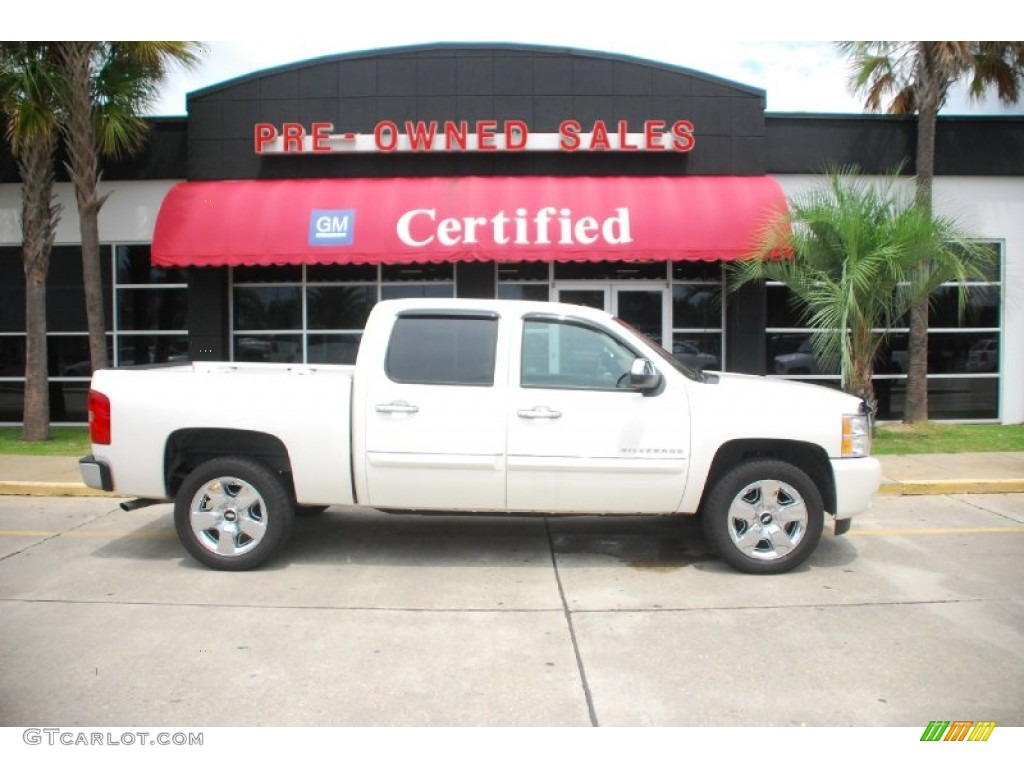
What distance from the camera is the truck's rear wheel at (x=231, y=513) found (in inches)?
225

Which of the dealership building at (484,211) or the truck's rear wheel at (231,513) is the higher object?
the dealership building at (484,211)

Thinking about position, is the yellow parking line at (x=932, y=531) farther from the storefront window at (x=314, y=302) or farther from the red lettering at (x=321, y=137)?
the red lettering at (x=321, y=137)

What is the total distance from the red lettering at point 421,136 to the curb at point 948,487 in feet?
27.5

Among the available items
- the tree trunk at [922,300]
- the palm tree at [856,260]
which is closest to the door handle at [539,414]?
the palm tree at [856,260]

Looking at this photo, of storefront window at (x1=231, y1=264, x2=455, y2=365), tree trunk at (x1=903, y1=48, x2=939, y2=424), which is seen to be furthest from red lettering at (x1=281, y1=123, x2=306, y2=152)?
tree trunk at (x1=903, y1=48, x2=939, y2=424)

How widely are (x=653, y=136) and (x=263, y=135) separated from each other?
20.6ft

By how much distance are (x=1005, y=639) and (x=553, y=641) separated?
253 centimetres

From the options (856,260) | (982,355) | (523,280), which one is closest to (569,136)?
(523,280)

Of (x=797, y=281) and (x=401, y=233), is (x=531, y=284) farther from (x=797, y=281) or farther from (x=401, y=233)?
(x=797, y=281)

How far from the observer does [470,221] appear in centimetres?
1196

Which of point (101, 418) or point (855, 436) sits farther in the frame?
point (101, 418)

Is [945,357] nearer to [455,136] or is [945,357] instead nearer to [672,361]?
[455,136]

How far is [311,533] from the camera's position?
686cm

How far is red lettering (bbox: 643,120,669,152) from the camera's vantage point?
12734 mm
